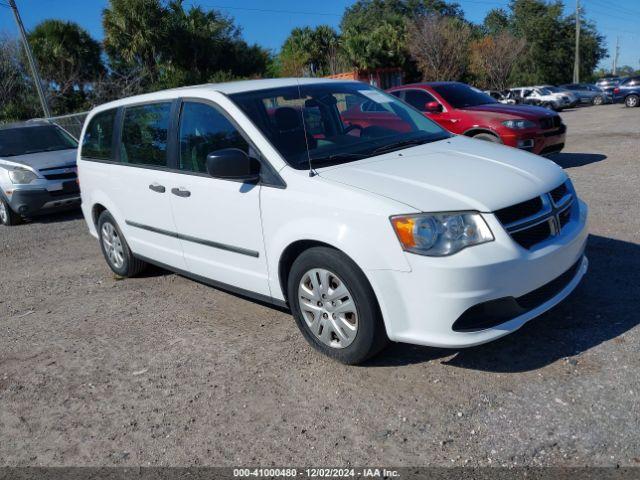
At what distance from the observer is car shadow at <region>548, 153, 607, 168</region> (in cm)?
1039

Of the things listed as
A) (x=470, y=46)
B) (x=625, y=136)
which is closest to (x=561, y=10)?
(x=470, y=46)

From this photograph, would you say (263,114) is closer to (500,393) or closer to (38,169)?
(500,393)

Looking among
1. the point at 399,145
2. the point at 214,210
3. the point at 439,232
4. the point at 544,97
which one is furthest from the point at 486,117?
the point at 544,97

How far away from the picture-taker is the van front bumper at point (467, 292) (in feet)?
10.3

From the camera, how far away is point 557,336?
12.4 feet

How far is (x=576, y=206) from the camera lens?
13.1ft

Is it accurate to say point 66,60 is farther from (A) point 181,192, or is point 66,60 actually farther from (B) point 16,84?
(A) point 181,192

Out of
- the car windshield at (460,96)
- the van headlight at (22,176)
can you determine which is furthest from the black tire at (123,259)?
the car windshield at (460,96)

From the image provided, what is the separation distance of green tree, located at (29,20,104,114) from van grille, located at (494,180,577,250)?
26.8 metres

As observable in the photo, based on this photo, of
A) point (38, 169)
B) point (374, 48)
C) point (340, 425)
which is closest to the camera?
point (340, 425)

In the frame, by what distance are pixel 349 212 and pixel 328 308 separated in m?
0.64

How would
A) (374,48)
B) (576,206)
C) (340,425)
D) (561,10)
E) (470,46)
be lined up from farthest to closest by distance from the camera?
(561,10) < (470,46) < (374,48) < (576,206) < (340,425)

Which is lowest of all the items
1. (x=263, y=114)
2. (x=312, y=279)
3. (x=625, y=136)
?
(x=625, y=136)

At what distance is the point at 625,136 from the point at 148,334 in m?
13.0
